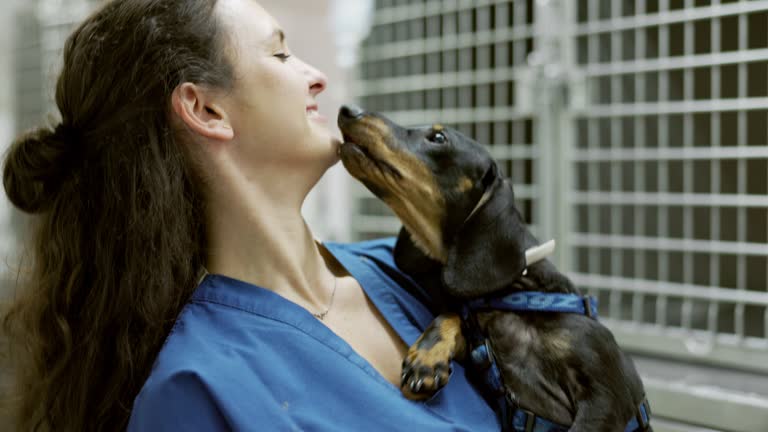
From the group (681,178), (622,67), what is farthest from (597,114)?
(681,178)

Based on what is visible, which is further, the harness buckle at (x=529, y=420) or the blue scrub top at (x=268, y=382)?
the harness buckle at (x=529, y=420)

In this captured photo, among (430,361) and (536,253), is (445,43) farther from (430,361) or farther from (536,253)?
(430,361)

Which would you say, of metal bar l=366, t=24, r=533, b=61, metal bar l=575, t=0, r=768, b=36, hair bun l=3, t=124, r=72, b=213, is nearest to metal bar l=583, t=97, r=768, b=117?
metal bar l=575, t=0, r=768, b=36

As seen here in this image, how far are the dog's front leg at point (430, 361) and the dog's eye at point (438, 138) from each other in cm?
31

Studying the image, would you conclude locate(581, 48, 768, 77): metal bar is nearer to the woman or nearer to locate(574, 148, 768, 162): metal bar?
locate(574, 148, 768, 162): metal bar

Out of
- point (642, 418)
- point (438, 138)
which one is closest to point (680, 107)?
point (438, 138)

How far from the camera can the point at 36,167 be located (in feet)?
3.52

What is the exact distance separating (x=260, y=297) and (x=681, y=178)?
181 centimetres

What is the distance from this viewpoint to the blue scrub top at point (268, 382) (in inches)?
35.1

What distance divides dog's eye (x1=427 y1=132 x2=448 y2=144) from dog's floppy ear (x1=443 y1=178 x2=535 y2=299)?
0.13 meters

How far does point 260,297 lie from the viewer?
1060 mm

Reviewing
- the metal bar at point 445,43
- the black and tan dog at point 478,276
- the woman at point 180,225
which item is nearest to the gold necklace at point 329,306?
the woman at point 180,225

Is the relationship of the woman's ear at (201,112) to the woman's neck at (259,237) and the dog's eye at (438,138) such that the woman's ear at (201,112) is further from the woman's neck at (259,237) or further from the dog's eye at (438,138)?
the dog's eye at (438,138)

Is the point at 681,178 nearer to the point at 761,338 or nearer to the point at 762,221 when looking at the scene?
the point at 762,221
